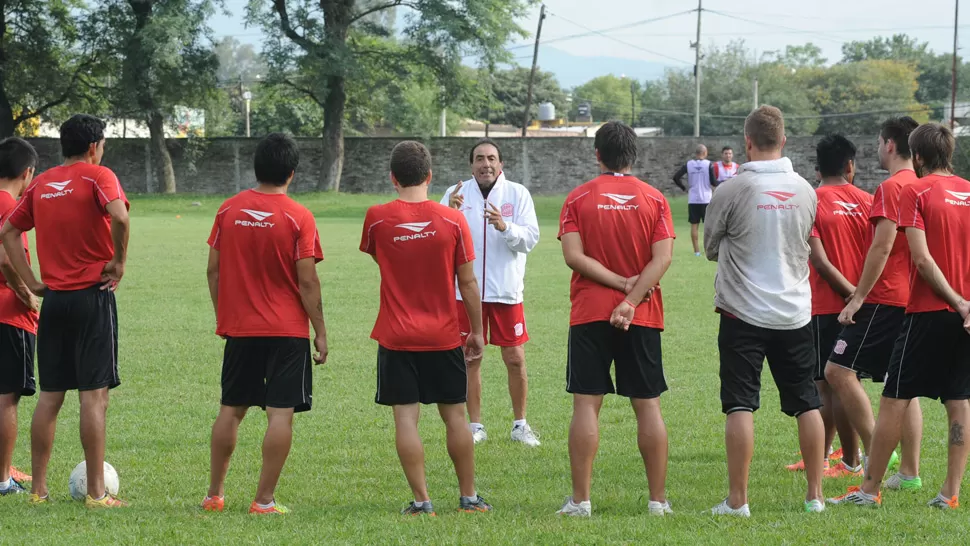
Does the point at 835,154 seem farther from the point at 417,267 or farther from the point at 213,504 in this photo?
the point at 213,504

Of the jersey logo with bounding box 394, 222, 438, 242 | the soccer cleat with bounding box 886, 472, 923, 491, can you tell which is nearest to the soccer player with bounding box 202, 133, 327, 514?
the jersey logo with bounding box 394, 222, 438, 242

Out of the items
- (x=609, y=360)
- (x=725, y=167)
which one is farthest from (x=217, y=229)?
(x=725, y=167)

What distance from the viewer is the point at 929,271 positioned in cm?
571

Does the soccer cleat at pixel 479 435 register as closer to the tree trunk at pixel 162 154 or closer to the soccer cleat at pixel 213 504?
the soccer cleat at pixel 213 504

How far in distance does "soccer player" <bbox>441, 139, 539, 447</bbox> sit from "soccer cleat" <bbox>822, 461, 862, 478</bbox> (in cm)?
215

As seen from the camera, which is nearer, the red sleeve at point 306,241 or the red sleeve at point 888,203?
the red sleeve at point 306,241

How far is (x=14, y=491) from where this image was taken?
252 inches

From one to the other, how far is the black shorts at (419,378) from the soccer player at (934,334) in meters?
2.37

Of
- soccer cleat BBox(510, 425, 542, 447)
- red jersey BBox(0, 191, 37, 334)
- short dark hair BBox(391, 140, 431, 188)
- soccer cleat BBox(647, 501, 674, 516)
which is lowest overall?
soccer cleat BBox(510, 425, 542, 447)

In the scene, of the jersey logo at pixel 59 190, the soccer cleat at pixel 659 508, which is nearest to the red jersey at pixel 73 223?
the jersey logo at pixel 59 190

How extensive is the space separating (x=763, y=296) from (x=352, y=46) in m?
44.1

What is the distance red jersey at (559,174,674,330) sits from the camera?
18.8ft

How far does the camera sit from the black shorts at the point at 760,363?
18.7 ft

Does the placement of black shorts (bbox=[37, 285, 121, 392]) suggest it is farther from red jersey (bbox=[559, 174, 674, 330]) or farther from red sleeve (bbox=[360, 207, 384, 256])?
red jersey (bbox=[559, 174, 674, 330])
